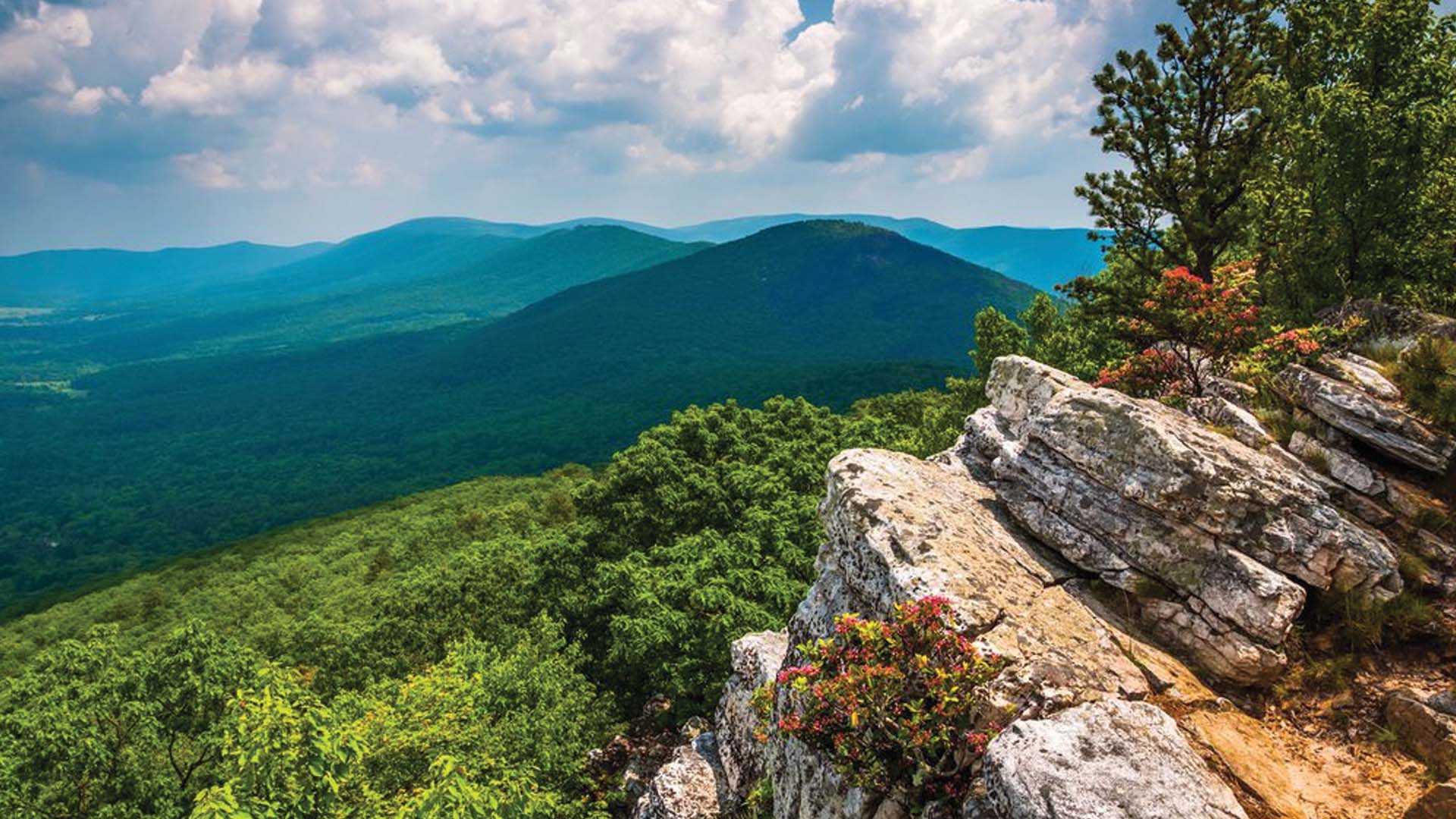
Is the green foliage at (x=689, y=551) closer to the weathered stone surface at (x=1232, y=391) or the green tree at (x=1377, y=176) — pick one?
the weathered stone surface at (x=1232, y=391)

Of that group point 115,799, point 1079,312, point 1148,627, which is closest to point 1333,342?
point 1148,627

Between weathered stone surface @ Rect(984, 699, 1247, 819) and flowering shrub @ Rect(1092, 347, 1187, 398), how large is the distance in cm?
1081

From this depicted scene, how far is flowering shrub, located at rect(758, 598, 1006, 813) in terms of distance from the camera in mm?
9680

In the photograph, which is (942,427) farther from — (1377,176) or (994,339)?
(1377,176)

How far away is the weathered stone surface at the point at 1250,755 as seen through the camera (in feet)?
29.2

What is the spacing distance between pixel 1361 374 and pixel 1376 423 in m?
1.66

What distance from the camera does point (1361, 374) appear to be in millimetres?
13617

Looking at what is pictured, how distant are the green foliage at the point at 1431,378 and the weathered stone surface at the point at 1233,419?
2.36 metres

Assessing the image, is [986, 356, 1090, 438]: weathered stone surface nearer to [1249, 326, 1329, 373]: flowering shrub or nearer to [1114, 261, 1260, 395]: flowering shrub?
[1114, 261, 1260, 395]: flowering shrub

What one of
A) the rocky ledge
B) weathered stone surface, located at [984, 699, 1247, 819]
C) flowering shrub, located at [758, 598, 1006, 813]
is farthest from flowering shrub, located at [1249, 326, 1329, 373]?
flowering shrub, located at [758, 598, 1006, 813]

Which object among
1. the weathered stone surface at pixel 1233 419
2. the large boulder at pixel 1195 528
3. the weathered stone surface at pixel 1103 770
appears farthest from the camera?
the weathered stone surface at pixel 1233 419

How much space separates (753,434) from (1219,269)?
25.8 meters

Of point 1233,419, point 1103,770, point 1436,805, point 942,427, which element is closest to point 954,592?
point 1103,770

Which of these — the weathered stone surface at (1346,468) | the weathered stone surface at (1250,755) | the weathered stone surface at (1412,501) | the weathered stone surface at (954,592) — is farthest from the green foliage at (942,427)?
the weathered stone surface at (1250,755)
